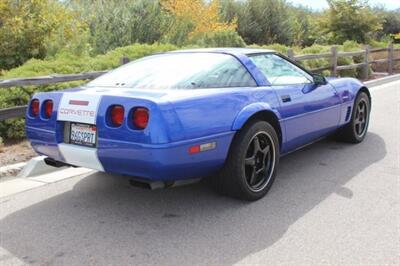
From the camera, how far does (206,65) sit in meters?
4.26

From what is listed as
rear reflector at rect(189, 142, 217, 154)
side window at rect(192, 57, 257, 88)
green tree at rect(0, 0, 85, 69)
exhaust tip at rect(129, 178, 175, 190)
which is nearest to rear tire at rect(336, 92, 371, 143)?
side window at rect(192, 57, 257, 88)

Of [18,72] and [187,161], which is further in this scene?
[18,72]

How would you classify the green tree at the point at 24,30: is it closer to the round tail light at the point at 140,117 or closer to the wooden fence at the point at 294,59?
the wooden fence at the point at 294,59

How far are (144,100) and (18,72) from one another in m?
4.29

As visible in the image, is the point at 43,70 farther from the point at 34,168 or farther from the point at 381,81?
the point at 381,81

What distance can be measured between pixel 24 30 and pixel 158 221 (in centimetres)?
724

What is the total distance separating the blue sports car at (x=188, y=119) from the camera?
3.50m

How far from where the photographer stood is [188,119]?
3.56 m

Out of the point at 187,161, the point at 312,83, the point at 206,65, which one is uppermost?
the point at 206,65

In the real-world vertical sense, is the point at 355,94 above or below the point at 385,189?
above

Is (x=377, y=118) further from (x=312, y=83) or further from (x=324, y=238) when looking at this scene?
(x=324, y=238)

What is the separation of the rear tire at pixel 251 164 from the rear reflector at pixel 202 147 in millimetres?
296

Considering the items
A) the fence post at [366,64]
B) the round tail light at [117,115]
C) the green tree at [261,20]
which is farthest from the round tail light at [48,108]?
the green tree at [261,20]

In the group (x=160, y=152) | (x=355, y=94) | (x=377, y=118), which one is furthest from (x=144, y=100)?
(x=377, y=118)
